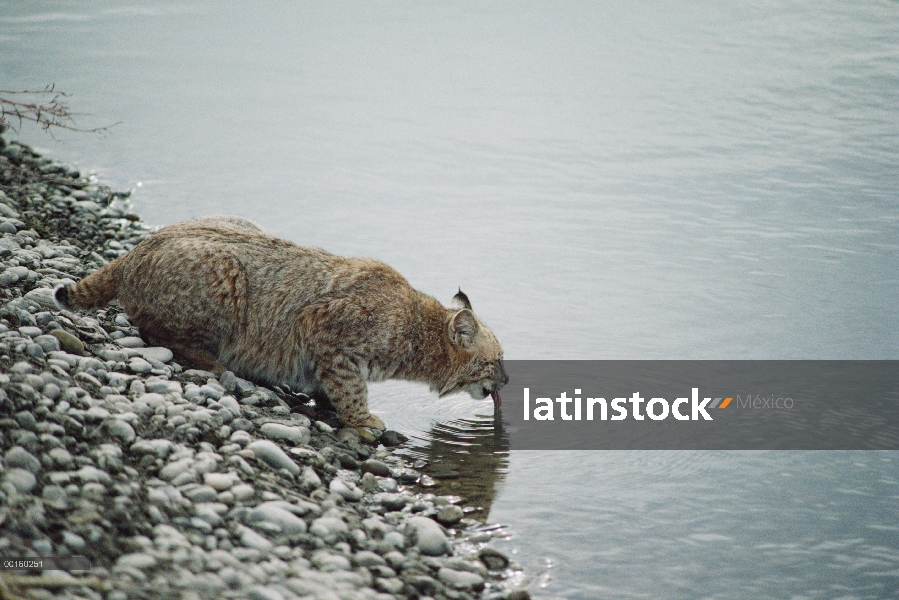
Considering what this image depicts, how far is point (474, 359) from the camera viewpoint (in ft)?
28.3

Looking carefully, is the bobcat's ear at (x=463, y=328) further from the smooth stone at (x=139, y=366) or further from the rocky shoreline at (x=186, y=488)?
the smooth stone at (x=139, y=366)

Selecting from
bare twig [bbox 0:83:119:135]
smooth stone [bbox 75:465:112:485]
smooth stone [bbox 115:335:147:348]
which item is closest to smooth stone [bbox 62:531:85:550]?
smooth stone [bbox 75:465:112:485]

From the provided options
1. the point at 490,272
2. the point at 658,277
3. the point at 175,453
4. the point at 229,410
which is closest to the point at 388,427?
the point at 229,410

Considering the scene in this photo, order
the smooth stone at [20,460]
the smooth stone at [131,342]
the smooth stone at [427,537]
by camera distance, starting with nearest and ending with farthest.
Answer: the smooth stone at [20,460] < the smooth stone at [427,537] < the smooth stone at [131,342]

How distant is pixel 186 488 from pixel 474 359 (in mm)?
3363

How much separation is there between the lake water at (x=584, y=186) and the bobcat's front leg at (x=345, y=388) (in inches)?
22.6

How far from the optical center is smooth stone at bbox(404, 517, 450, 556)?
6.30 metres

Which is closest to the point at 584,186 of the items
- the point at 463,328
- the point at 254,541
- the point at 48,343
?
the point at 463,328

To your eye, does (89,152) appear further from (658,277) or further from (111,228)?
(658,277)

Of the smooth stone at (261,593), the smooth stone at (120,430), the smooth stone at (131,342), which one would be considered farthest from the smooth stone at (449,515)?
the smooth stone at (131,342)

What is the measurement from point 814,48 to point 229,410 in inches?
667

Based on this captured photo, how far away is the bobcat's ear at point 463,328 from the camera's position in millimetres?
8531

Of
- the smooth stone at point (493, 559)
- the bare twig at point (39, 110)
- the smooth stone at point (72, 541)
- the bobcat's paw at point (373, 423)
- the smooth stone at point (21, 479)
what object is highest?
the bare twig at point (39, 110)
